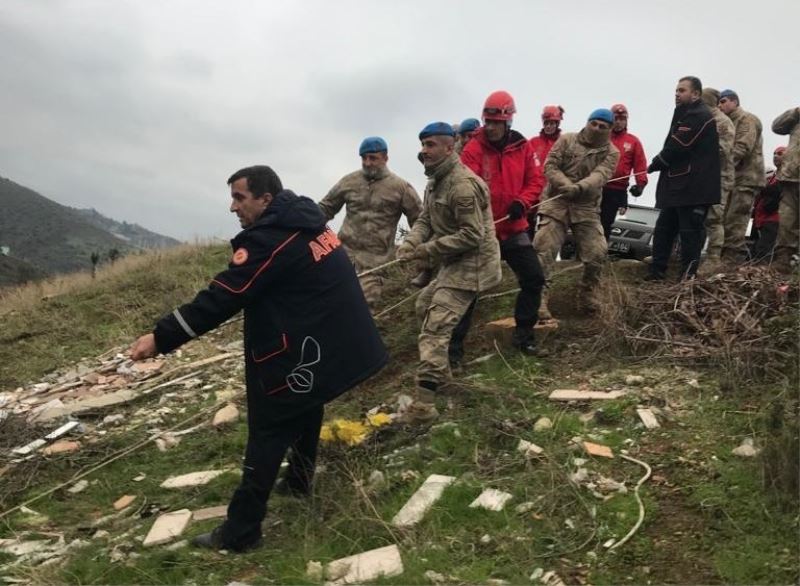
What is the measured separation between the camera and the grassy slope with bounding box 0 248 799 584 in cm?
289

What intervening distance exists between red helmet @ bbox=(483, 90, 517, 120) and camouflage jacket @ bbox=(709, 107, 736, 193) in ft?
9.46

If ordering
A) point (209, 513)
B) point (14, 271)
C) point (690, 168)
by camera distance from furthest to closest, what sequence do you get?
point (14, 271) < point (690, 168) < point (209, 513)

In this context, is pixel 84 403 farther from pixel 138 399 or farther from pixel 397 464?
pixel 397 464

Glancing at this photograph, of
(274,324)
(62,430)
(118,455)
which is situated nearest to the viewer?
(274,324)

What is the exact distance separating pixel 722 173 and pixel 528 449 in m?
4.94

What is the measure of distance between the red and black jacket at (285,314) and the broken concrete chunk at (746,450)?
A: 2.00 m

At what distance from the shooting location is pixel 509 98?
5.28 meters

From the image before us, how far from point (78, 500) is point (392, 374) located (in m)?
2.69

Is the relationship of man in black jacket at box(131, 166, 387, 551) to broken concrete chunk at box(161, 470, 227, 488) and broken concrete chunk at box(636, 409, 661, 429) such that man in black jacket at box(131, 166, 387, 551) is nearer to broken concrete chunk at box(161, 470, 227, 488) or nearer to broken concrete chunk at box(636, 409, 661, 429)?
broken concrete chunk at box(161, 470, 227, 488)

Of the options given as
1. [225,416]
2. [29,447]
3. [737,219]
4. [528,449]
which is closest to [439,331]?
[528,449]

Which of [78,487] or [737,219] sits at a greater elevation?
[737,219]

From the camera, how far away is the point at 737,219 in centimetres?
805

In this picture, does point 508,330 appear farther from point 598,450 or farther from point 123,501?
point 123,501

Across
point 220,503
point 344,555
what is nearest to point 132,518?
point 220,503
